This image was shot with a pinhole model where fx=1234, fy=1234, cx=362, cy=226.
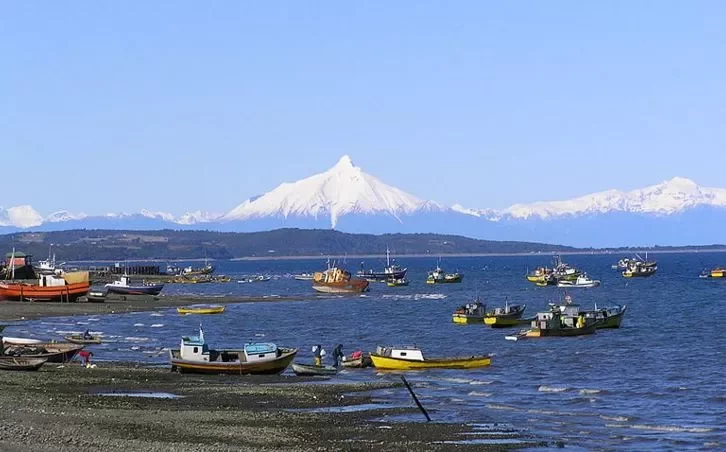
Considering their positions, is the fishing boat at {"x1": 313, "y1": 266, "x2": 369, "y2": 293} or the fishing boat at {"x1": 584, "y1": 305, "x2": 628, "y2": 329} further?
the fishing boat at {"x1": 313, "y1": 266, "x2": 369, "y2": 293}

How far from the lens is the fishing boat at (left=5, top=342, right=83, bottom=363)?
50.8 m

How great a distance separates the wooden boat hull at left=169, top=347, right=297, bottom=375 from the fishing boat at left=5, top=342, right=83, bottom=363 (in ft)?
15.5

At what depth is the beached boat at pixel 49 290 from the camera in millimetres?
113250

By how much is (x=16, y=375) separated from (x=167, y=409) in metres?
9.79

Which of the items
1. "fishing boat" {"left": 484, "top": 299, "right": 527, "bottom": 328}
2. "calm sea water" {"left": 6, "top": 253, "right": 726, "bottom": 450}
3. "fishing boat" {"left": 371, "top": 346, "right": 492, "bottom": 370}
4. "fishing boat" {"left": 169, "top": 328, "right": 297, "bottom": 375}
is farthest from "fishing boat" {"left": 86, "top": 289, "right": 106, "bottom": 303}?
"fishing boat" {"left": 169, "top": 328, "right": 297, "bottom": 375}

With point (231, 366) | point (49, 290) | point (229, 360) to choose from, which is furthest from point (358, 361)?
point (49, 290)

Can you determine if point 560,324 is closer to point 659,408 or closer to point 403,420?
point 659,408

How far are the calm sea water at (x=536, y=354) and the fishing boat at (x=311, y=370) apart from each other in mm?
678

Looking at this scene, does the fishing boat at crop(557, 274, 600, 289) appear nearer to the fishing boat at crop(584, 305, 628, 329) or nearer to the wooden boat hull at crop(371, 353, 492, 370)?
the fishing boat at crop(584, 305, 628, 329)

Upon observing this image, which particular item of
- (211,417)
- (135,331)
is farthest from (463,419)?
(135,331)

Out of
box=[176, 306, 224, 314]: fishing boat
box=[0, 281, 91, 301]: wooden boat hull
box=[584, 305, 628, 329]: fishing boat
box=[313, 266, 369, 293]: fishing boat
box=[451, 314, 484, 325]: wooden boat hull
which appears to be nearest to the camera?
box=[584, 305, 628, 329]: fishing boat

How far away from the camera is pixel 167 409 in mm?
36781

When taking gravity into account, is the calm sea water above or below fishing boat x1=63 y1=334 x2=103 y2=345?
below

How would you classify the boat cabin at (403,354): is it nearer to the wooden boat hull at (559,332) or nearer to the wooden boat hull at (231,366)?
the wooden boat hull at (231,366)
